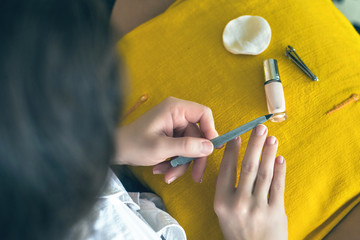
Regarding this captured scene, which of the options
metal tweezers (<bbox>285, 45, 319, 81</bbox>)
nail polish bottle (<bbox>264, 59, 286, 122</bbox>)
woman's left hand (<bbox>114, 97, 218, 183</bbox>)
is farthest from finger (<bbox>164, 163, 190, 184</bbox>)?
metal tweezers (<bbox>285, 45, 319, 81</bbox>)

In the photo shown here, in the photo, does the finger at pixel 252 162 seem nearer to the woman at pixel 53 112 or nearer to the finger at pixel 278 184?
the finger at pixel 278 184

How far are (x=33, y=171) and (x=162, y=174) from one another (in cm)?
38

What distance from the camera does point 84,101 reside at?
23 centimetres

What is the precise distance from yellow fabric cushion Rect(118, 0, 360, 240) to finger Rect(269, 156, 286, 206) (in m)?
0.05

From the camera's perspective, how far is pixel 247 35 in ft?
2.00

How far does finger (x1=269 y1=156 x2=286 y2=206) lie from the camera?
0.48 m

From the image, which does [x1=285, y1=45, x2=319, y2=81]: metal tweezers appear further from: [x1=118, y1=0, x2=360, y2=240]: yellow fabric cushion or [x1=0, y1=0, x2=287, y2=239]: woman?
[x1=0, y1=0, x2=287, y2=239]: woman

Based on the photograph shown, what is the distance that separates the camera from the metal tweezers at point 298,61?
565mm

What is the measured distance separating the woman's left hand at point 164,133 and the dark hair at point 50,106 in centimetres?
24

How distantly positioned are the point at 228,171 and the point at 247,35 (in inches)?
A: 12.3

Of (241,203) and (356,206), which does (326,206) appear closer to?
(356,206)

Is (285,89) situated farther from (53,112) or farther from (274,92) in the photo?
(53,112)

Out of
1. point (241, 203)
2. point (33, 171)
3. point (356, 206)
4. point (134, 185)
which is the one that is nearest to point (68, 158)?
point (33, 171)

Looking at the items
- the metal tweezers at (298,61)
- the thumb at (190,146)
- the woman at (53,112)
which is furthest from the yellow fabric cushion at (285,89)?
the woman at (53,112)
